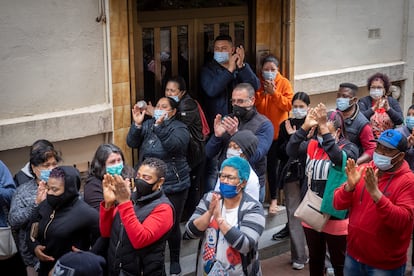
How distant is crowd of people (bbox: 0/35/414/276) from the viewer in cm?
548

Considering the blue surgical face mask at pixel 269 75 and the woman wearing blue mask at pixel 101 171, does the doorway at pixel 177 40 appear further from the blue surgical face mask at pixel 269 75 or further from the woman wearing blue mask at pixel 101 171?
the woman wearing blue mask at pixel 101 171

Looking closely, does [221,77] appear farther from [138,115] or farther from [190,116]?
[138,115]

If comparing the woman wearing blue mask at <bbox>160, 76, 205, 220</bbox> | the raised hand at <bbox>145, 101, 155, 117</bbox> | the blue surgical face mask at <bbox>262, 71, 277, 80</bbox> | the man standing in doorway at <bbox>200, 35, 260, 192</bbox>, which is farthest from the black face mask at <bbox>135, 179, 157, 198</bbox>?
the blue surgical face mask at <bbox>262, 71, 277, 80</bbox>

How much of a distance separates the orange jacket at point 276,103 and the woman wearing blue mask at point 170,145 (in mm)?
→ 1532

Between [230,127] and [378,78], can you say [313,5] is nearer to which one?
[378,78]

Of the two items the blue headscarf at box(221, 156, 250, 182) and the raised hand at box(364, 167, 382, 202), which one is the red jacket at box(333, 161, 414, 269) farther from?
the blue headscarf at box(221, 156, 250, 182)

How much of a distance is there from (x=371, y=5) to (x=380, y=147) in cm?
521

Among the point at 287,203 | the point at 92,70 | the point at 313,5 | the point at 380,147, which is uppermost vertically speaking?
the point at 313,5

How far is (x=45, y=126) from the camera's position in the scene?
717 cm

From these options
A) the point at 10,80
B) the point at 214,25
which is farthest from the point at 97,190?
the point at 214,25

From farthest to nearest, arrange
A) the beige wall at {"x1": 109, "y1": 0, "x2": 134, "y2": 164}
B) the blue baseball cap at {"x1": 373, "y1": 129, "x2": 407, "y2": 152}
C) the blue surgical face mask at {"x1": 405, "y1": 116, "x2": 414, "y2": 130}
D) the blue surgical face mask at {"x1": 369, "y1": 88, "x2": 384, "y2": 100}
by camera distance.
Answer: the blue surgical face mask at {"x1": 369, "y1": 88, "x2": 384, "y2": 100} < the blue surgical face mask at {"x1": 405, "y1": 116, "x2": 414, "y2": 130} < the beige wall at {"x1": 109, "y1": 0, "x2": 134, "y2": 164} < the blue baseball cap at {"x1": 373, "y1": 129, "x2": 407, "y2": 152}

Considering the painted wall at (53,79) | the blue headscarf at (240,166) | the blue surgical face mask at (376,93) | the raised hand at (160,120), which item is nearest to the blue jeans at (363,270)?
the blue headscarf at (240,166)

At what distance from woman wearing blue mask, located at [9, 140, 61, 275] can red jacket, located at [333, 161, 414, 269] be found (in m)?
2.34

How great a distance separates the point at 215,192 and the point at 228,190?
161mm
